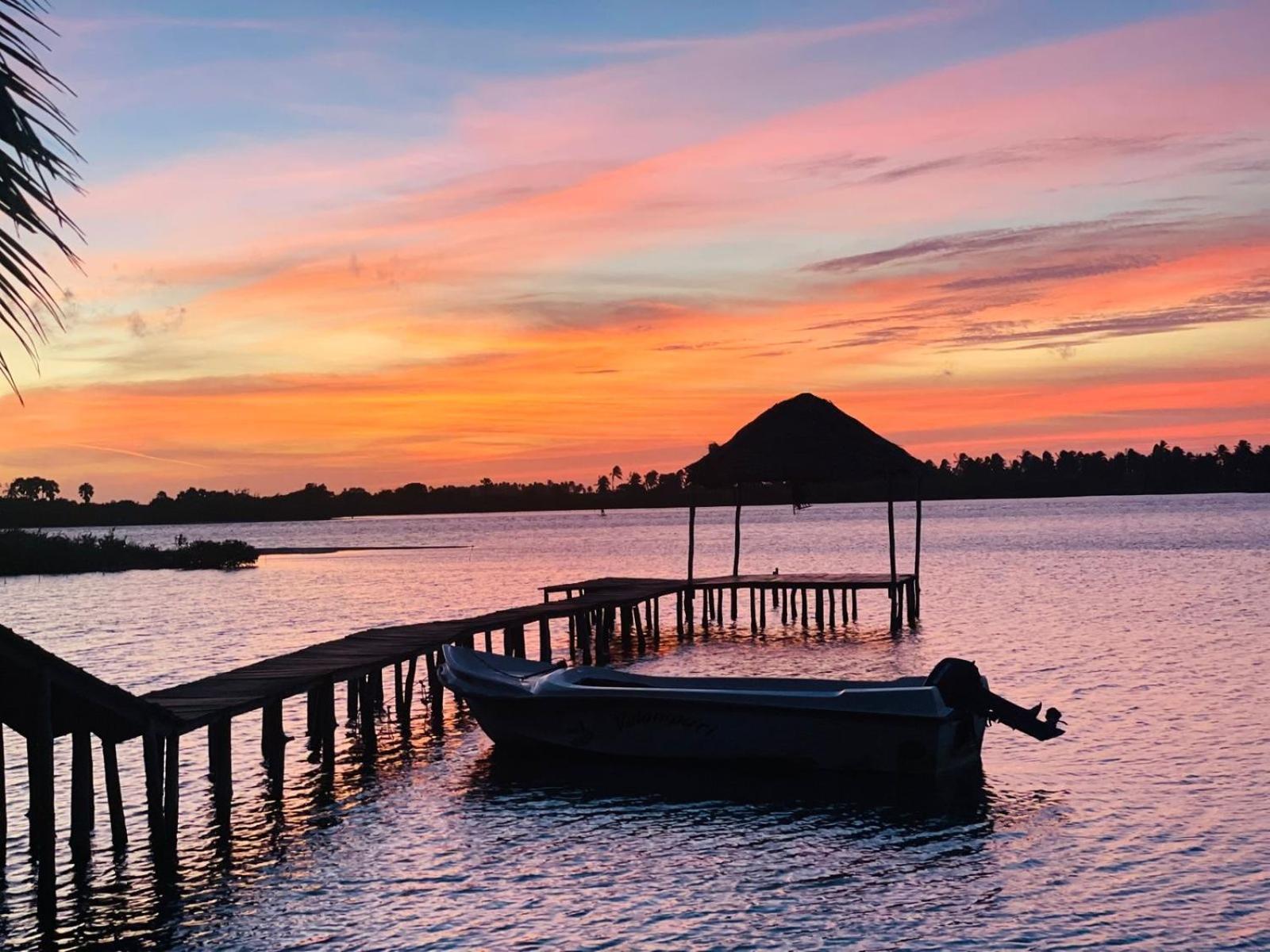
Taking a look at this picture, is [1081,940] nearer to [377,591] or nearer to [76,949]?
[76,949]

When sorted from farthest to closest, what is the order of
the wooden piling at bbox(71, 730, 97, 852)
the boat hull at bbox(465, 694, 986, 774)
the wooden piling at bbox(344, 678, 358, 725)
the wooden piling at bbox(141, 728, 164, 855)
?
the wooden piling at bbox(344, 678, 358, 725) → the boat hull at bbox(465, 694, 986, 774) → the wooden piling at bbox(141, 728, 164, 855) → the wooden piling at bbox(71, 730, 97, 852)

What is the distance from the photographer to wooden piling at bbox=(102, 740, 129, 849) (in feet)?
43.8

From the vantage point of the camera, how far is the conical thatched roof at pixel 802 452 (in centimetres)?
3291

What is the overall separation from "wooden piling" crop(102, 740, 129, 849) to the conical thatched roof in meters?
21.2

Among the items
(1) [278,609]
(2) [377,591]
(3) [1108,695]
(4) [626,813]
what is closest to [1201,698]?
(3) [1108,695]

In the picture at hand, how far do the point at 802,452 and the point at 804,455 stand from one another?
0.31 feet

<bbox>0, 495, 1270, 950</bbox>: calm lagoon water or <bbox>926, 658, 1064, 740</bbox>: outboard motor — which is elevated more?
<bbox>926, 658, 1064, 740</bbox>: outboard motor

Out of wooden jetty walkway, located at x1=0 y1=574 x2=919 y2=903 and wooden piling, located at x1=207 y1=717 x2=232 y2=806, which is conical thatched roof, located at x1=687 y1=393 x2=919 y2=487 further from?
wooden piling, located at x1=207 y1=717 x2=232 y2=806

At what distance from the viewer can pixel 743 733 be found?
16.0 metres

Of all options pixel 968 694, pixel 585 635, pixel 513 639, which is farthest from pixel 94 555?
pixel 968 694

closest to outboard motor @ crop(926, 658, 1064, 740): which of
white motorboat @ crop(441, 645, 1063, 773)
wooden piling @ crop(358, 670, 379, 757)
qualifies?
white motorboat @ crop(441, 645, 1063, 773)

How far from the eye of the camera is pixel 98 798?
52.1 feet

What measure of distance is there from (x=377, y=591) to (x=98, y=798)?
40.4 m

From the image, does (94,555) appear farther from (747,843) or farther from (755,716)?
(747,843)
